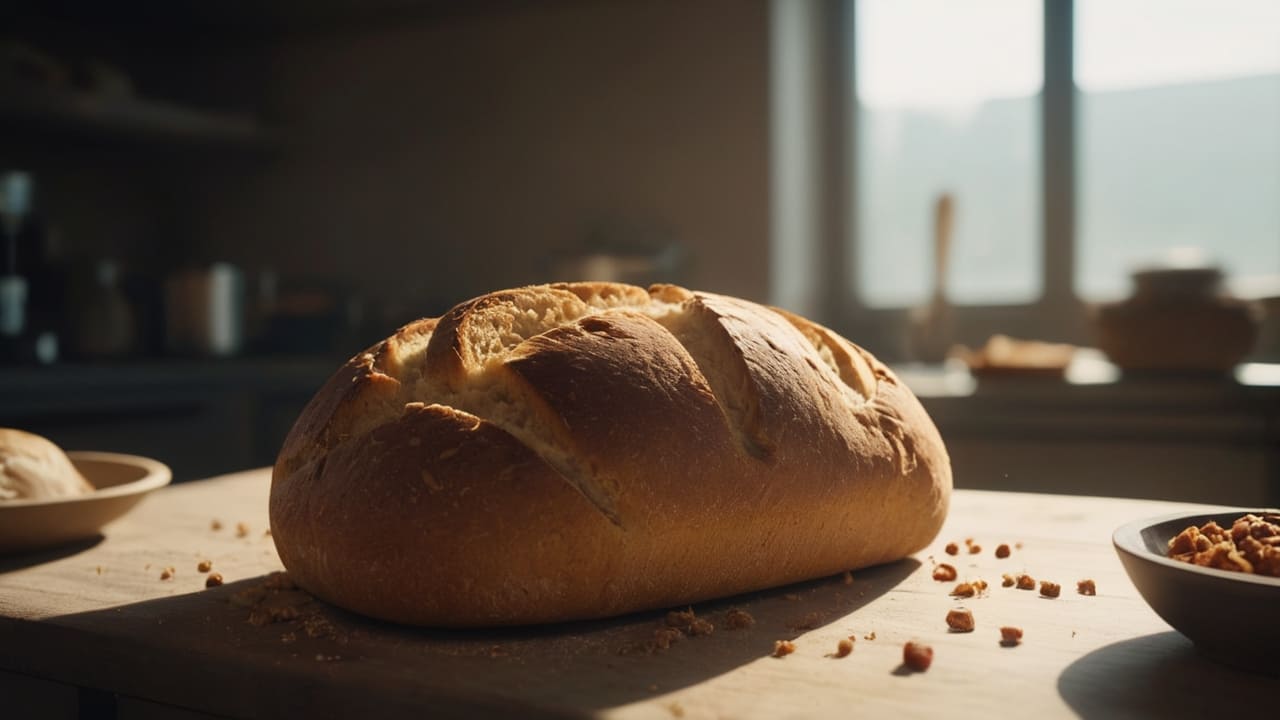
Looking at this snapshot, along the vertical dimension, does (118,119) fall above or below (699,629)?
above

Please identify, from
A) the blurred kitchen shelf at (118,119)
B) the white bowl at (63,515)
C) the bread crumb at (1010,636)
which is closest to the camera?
the bread crumb at (1010,636)

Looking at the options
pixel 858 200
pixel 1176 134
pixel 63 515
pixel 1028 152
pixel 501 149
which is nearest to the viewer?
pixel 63 515

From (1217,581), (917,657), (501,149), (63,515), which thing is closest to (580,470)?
(917,657)

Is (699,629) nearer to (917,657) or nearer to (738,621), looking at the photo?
(738,621)

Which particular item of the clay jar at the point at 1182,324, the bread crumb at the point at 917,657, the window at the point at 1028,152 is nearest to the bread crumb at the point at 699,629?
the bread crumb at the point at 917,657

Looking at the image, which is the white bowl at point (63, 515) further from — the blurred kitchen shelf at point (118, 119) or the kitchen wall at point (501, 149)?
the kitchen wall at point (501, 149)

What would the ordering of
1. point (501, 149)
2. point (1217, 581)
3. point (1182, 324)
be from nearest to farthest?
1. point (1217, 581)
2. point (1182, 324)
3. point (501, 149)

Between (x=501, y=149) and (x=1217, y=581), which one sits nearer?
(x=1217, y=581)
